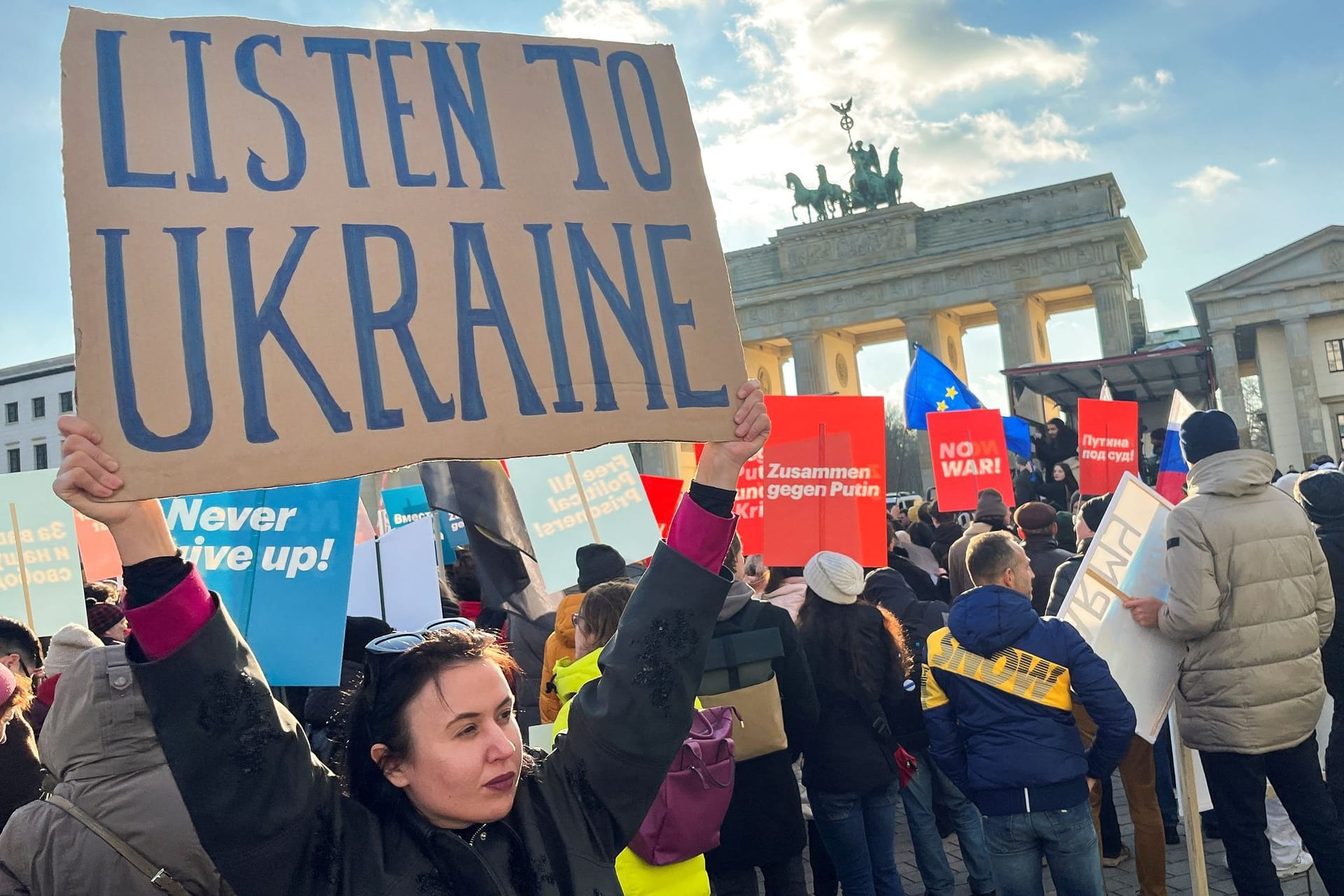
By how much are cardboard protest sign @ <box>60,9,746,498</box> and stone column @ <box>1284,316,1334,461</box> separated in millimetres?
40344

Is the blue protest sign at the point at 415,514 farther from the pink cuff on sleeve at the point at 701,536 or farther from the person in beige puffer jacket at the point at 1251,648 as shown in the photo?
the pink cuff on sleeve at the point at 701,536

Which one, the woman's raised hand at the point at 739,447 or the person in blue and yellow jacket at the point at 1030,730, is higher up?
the woman's raised hand at the point at 739,447

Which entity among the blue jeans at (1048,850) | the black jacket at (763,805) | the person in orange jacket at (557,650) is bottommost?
the blue jeans at (1048,850)

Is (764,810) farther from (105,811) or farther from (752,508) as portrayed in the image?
(752,508)

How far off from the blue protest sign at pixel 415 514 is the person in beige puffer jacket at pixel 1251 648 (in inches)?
246

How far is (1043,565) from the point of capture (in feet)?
19.5

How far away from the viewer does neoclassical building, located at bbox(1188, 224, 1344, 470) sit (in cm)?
3706

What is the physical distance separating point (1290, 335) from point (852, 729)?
39123 millimetres

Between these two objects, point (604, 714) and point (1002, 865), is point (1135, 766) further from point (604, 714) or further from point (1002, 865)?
point (604, 714)

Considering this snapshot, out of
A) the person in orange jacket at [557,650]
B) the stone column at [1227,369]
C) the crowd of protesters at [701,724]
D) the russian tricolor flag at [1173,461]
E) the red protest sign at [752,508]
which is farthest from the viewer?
the stone column at [1227,369]

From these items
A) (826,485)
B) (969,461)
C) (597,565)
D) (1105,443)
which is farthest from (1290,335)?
(597,565)

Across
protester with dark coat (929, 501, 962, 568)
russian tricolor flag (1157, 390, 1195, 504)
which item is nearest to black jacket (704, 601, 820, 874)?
protester with dark coat (929, 501, 962, 568)

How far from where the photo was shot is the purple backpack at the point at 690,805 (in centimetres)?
315

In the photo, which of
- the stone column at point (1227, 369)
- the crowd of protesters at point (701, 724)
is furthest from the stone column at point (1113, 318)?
the crowd of protesters at point (701, 724)
